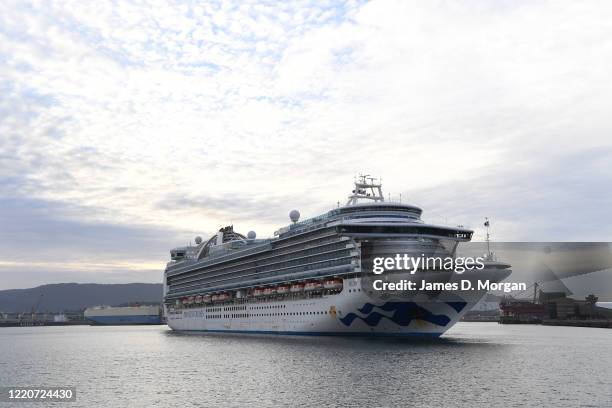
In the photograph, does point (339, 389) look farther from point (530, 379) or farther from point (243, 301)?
point (243, 301)

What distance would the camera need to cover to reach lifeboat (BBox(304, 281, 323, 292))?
6721 centimetres

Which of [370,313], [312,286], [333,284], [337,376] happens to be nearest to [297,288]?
[312,286]

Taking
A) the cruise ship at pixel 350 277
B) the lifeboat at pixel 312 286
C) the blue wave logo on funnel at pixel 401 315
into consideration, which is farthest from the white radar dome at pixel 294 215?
the blue wave logo on funnel at pixel 401 315

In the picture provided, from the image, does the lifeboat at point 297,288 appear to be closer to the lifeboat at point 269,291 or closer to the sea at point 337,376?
the lifeboat at point 269,291

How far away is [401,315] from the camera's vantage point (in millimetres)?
59156

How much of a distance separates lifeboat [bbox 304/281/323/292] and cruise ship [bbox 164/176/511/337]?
0.17 metres

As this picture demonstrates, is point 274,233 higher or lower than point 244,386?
higher

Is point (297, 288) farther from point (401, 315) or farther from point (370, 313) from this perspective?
point (401, 315)

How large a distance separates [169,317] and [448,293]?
7848 centimetres

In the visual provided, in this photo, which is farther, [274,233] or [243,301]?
[243,301]

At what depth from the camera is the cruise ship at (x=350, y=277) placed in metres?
59.2

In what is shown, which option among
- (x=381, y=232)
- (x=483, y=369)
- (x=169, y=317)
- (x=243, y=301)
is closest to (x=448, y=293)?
(x=381, y=232)

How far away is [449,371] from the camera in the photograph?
41.2 metres

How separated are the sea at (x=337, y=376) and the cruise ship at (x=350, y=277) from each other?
2.77 metres
